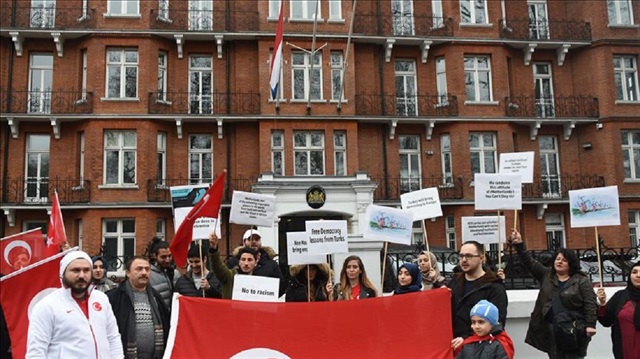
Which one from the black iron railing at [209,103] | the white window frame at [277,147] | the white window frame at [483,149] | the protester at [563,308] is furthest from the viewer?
the white window frame at [483,149]

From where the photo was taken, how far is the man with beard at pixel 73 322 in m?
4.86

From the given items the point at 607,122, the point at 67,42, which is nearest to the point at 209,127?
the point at 67,42

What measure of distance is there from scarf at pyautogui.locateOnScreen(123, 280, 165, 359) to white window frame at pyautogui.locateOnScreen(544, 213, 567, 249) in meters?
23.6

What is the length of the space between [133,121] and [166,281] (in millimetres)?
17849

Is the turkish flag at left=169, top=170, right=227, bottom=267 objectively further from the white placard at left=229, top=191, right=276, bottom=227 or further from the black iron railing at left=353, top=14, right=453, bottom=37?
the black iron railing at left=353, top=14, right=453, bottom=37

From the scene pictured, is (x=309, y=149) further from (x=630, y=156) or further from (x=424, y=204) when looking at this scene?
(x=424, y=204)

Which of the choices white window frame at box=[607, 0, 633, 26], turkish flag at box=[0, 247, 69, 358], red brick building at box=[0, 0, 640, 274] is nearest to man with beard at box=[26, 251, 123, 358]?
turkish flag at box=[0, 247, 69, 358]

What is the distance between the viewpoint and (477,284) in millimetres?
6188

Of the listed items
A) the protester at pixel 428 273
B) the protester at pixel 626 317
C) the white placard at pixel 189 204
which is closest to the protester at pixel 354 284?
the protester at pixel 428 273

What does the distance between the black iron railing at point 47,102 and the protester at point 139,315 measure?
19351mm

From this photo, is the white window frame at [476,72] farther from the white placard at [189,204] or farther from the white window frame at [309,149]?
the white placard at [189,204]

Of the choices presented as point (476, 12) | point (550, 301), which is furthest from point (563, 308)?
point (476, 12)

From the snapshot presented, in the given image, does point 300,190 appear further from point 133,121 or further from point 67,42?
point 67,42

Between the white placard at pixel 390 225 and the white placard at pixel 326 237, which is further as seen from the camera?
the white placard at pixel 390 225
